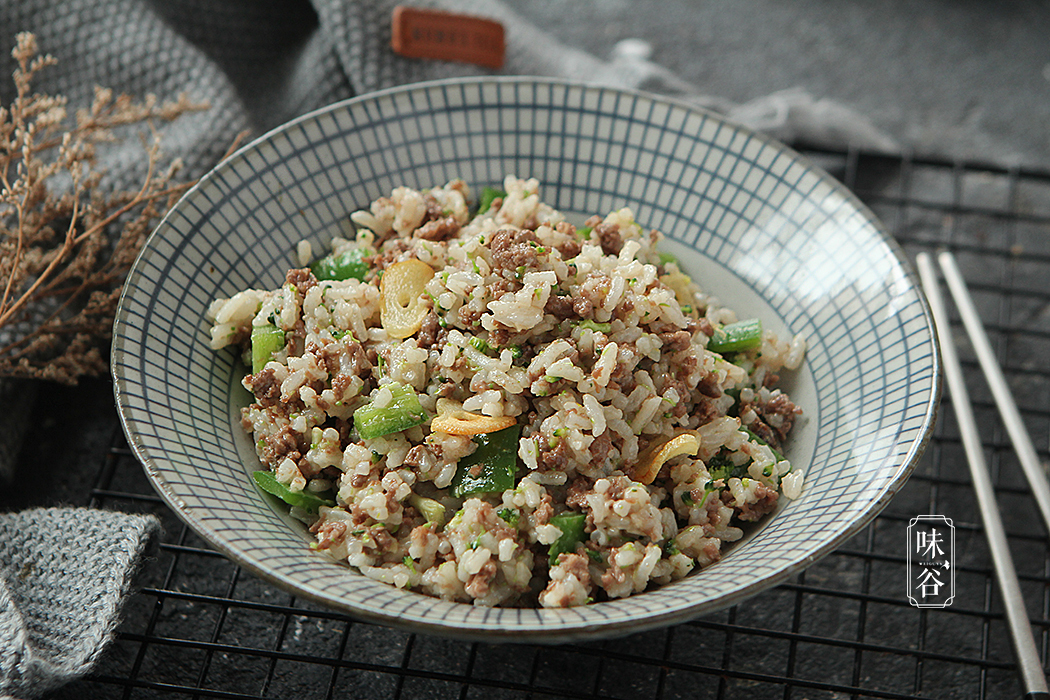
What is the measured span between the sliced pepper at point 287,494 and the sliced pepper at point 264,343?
0.35 meters

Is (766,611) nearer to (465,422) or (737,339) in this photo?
(737,339)

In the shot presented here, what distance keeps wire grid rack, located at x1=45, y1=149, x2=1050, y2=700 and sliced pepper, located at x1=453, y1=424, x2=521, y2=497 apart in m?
0.56

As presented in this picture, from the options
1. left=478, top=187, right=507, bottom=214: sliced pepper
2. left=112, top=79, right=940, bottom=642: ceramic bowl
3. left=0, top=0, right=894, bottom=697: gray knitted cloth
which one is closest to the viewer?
left=112, top=79, right=940, bottom=642: ceramic bowl

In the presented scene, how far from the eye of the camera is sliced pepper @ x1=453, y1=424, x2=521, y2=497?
2291 mm

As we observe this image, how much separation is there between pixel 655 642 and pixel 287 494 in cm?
127

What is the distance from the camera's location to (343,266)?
2824 millimetres

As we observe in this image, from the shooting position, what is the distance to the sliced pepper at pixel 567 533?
2.20 meters

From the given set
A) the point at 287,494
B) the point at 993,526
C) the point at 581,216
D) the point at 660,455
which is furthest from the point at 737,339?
the point at 287,494

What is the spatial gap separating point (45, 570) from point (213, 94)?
210 centimetres

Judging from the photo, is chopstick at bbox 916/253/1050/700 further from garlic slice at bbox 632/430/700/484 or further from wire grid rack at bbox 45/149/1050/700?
garlic slice at bbox 632/430/700/484

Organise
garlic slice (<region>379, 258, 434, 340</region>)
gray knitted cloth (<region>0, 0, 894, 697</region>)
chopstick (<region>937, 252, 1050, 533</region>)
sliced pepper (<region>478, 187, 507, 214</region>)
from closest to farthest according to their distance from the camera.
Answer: gray knitted cloth (<region>0, 0, 894, 697</region>)
garlic slice (<region>379, 258, 434, 340</region>)
chopstick (<region>937, 252, 1050, 533</region>)
sliced pepper (<region>478, 187, 507, 214</region>)

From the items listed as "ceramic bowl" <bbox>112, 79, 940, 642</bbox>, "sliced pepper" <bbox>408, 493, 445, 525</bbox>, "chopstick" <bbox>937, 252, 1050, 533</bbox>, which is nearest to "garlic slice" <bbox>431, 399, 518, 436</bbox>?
"sliced pepper" <bbox>408, 493, 445, 525</bbox>

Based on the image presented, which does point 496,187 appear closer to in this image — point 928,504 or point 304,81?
point 304,81

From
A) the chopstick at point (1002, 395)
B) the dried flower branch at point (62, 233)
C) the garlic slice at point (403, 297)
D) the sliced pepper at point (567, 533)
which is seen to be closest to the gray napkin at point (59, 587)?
the dried flower branch at point (62, 233)
